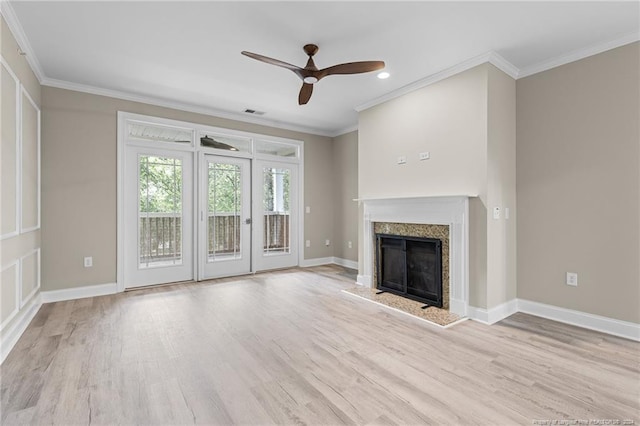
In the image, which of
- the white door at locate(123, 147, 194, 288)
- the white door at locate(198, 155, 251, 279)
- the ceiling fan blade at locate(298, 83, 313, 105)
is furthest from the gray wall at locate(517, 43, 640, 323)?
the white door at locate(123, 147, 194, 288)

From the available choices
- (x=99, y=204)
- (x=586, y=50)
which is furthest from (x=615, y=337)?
(x=99, y=204)

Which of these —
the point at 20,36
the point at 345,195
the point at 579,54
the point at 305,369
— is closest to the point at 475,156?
the point at 579,54

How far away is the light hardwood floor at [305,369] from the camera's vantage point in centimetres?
173

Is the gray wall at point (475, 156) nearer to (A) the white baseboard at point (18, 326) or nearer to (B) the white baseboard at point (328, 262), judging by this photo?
(B) the white baseboard at point (328, 262)

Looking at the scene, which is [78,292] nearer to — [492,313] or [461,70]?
[492,313]

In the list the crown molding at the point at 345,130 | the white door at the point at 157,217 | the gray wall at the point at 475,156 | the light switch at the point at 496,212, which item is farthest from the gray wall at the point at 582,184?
the white door at the point at 157,217

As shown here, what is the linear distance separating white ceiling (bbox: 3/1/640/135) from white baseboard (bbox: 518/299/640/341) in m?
2.52

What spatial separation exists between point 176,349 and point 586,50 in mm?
4590

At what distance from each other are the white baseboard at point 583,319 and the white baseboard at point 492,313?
196 mm

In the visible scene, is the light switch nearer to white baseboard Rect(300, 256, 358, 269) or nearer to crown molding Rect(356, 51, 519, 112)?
crown molding Rect(356, 51, 519, 112)

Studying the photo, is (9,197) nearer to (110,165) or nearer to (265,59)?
(110,165)

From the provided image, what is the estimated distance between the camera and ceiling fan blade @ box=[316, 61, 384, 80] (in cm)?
268

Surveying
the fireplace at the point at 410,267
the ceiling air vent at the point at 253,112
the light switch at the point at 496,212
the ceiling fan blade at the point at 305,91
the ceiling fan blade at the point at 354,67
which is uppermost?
the ceiling air vent at the point at 253,112

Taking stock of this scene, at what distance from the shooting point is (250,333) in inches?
111
